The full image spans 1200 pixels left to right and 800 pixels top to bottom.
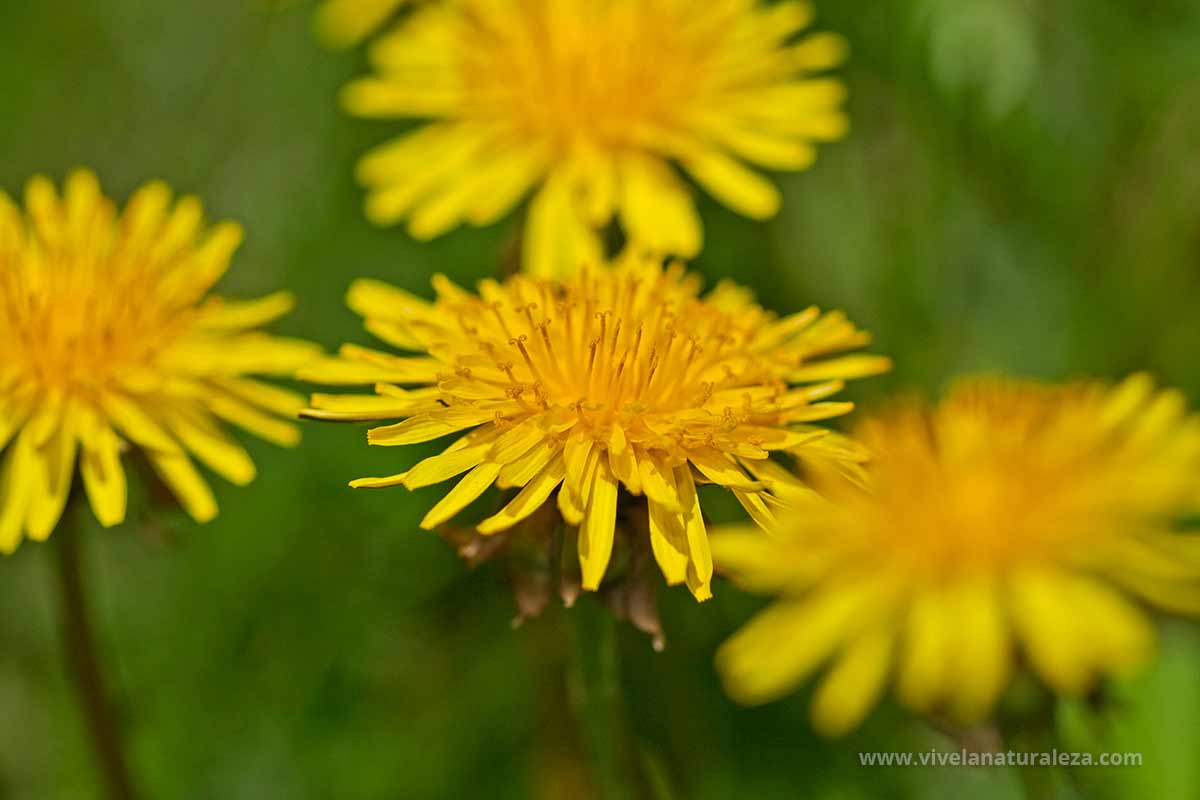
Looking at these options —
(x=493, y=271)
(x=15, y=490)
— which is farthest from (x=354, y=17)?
(x=15, y=490)

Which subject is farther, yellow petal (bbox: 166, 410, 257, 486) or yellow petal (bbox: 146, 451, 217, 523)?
yellow petal (bbox: 166, 410, 257, 486)

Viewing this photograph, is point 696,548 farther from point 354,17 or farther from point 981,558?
point 354,17

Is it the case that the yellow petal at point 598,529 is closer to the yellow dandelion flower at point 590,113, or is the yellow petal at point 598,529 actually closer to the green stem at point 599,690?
the green stem at point 599,690

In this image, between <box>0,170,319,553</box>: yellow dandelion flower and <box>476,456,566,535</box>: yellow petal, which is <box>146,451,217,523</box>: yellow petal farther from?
<box>476,456,566,535</box>: yellow petal

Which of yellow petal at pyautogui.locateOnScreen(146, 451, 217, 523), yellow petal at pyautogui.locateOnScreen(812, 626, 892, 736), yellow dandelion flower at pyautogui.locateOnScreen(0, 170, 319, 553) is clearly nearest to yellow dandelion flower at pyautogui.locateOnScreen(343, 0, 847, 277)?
yellow dandelion flower at pyautogui.locateOnScreen(0, 170, 319, 553)

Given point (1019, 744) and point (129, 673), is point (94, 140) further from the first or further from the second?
point (1019, 744)

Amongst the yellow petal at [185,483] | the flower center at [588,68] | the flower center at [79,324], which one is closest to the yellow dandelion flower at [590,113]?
the flower center at [588,68]
